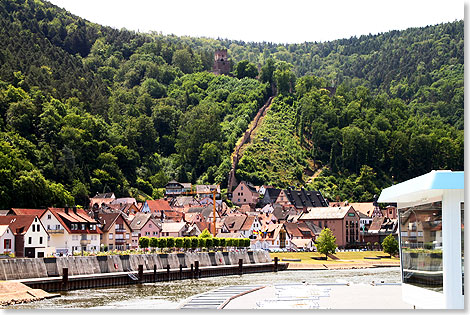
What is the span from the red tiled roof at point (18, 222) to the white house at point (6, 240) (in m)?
0.70

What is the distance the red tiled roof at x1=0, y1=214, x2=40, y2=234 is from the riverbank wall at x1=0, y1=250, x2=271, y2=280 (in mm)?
10238

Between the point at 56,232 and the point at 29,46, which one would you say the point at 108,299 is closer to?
the point at 56,232

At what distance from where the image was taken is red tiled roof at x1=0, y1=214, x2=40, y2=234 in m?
71.5

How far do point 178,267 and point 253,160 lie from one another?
10824 centimetres

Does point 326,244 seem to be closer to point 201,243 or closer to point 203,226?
point 201,243

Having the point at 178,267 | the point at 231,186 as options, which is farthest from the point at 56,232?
the point at 231,186

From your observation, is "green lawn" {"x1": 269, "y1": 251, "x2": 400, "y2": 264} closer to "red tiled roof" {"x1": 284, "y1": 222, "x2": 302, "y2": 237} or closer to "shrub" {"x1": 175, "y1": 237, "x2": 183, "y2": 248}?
"red tiled roof" {"x1": 284, "y1": 222, "x2": 302, "y2": 237}

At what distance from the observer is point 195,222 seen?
419 ft

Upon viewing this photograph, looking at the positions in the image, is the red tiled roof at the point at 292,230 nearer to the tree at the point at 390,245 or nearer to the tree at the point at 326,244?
the tree at the point at 390,245

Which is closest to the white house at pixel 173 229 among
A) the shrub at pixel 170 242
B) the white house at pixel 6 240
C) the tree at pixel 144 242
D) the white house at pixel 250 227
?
the white house at pixel 250 227

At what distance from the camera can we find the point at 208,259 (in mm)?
81500

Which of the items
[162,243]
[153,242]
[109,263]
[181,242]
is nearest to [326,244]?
[181,242]

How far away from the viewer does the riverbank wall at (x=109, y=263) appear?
180 feet

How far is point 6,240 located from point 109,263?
34.5 feet
